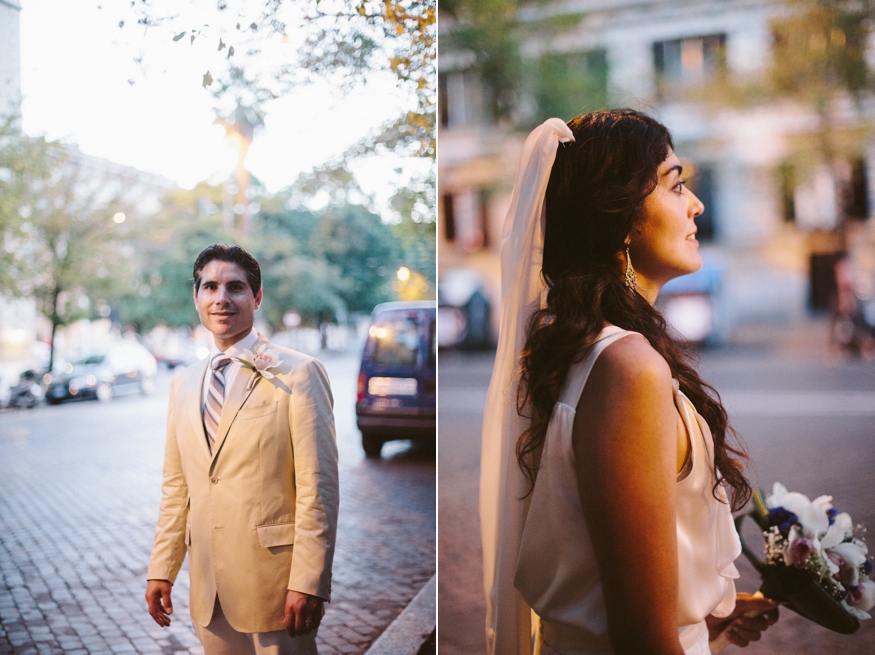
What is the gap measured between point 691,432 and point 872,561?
1.54 m

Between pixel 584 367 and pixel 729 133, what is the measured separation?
5.69ft

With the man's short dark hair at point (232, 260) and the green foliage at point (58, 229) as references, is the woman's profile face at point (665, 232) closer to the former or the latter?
the man's short dark hair at point (232, 260)

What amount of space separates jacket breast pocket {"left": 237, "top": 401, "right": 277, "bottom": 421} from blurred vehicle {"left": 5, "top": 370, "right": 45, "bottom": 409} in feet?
4.13

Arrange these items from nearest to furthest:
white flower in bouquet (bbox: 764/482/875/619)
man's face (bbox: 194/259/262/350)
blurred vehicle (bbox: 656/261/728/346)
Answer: white flower in bouquet (bbox: 764/482/875/619)
man's face (bbox: 194/259/262/350)
blurred vehicle (bbox: 656/261/728/346)

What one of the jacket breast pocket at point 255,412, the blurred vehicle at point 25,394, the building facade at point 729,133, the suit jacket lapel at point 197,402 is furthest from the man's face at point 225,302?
the building facade at point 729,133

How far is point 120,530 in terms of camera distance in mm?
2721

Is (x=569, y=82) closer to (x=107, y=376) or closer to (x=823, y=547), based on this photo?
(x=823, y=547)

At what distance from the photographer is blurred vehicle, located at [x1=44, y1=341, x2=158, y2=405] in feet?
8.90

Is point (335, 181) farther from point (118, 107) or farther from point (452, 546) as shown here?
point (452, 546)

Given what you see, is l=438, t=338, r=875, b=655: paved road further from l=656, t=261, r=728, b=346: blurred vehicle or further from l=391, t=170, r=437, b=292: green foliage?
l=391, t=170, r=437, b=292: green foliage

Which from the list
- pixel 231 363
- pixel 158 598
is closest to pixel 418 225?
pixel 231 363

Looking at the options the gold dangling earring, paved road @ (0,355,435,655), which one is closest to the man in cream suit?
paved road @ (0,355,435,655)

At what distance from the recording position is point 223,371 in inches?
90.5

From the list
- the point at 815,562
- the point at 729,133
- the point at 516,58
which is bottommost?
the point at 815,562
